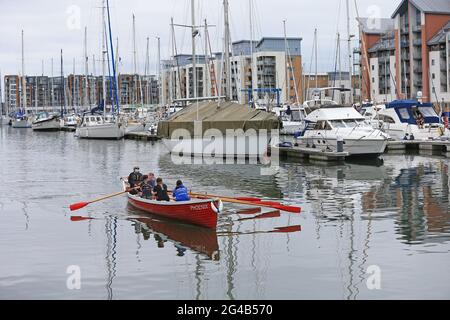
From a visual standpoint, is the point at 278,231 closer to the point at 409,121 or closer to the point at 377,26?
the point at 409,121

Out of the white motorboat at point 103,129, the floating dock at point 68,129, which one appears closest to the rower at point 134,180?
the white motorboat at point 103,129

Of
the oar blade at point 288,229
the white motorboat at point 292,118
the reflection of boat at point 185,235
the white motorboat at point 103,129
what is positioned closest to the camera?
the reflection of boat at point 185,235

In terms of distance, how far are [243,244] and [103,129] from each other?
225 ft

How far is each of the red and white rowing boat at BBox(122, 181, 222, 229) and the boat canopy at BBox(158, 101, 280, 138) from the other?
2260 cm

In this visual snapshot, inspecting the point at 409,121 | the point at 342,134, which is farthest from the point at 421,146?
the point at 342,134

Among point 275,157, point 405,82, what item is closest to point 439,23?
point 405,82

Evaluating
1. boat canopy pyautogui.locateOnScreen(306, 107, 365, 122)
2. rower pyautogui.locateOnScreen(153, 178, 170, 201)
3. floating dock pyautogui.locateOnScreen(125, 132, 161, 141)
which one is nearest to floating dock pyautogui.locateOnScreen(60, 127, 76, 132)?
floating dock pyautogui.locateOnScreen(125, 132, 161, 141)

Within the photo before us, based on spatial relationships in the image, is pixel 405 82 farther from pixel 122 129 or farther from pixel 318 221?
pixel 318 221

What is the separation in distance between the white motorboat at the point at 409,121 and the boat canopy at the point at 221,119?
50.4 feet

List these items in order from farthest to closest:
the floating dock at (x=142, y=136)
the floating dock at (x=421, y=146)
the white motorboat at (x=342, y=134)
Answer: the floating dock at (x=142, y=136), the floating dock at (x=421, y=146), the white motorboat at (x=342, y=134)

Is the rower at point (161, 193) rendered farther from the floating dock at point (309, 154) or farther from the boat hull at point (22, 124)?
the boat hull at point (22, 124)

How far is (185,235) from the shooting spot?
2464 cm

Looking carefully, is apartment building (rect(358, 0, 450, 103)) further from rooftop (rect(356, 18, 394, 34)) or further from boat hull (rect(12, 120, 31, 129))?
boat hull (rect(12, 120, 31, 129))

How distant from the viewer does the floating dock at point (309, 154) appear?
163 ft
